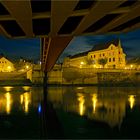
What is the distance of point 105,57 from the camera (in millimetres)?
112250

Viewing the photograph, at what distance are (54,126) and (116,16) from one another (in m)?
6.43

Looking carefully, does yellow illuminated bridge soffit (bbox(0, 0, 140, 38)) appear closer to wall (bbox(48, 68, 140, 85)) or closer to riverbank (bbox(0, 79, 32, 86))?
wall (bbox(48, 68, 140, 85))

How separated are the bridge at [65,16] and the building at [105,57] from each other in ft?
283

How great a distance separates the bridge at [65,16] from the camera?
12.5m

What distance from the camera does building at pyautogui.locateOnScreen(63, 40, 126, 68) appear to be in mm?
108588

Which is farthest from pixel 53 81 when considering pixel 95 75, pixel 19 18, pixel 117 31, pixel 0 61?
pixel 19 18

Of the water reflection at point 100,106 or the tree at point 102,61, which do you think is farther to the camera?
the tree at point 102,61

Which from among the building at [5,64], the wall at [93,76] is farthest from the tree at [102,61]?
the building at [5,64]

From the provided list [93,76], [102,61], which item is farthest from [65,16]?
[102,61]

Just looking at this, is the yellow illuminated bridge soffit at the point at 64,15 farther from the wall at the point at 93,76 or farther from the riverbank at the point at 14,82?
the riverbank at the point at 14,82

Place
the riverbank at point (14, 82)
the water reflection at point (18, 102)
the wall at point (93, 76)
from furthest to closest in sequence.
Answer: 1. the riverbank at point (14, 82)
2. the wall at point (93, 76)
3. the water reflection at point (18, 102)

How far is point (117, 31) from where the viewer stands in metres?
20.6

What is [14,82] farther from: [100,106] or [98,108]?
[98,108]

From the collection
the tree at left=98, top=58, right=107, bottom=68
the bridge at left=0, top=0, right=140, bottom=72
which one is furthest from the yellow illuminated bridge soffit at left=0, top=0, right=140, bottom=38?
the tree at left=98, top=58, right=107, bottom=68
